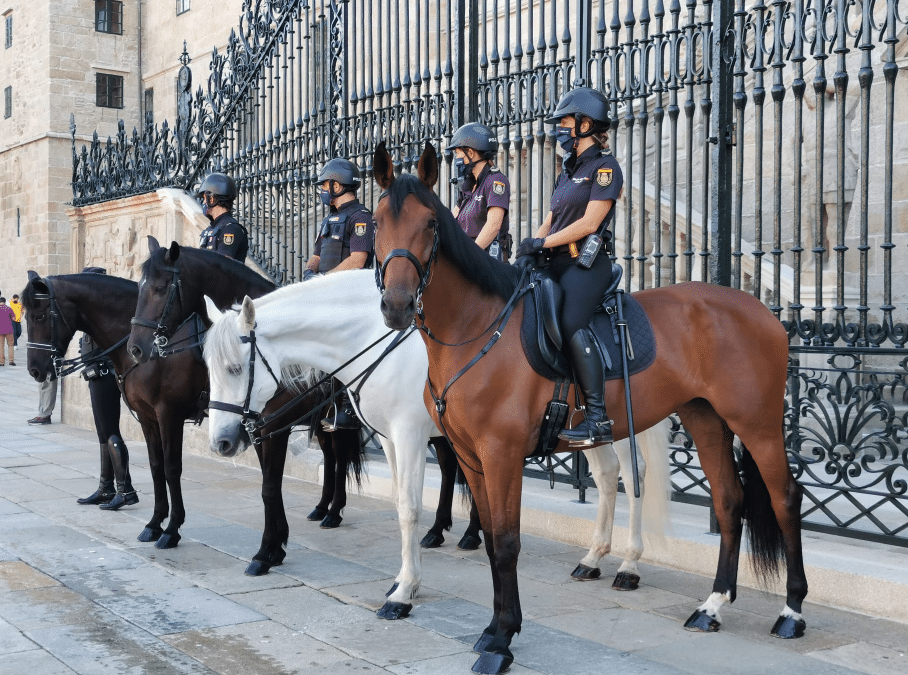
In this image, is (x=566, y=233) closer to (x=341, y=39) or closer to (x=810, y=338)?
(x=810, y=338)

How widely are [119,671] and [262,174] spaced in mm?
7441

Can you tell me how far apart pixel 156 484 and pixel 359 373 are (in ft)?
7.26

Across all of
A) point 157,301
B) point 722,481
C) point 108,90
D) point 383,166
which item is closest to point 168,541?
point 157,301

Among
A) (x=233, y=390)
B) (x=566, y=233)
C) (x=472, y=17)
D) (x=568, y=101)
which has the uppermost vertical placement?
(x=472, y=17)

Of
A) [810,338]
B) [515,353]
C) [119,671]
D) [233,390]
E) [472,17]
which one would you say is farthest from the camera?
[472,17]

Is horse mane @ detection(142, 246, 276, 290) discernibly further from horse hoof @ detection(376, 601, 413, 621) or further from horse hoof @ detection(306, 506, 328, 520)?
horse hoof @ detection(376, 601, 413, 621)

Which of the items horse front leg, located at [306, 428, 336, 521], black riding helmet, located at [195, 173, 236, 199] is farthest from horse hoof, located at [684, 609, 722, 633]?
black riding helmet, located at [195, 173, 236, 199]

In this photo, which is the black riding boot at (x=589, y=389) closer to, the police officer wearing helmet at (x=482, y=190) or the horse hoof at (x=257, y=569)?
the police officer wearing helmet at (x=482, y=190)

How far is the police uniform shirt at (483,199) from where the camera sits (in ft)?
19.6

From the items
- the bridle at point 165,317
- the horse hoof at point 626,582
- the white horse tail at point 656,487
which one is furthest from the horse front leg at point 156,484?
the white horse tail at point 656,487

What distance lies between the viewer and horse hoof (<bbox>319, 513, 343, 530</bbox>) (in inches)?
282

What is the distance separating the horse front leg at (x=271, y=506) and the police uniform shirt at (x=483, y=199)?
1790mm

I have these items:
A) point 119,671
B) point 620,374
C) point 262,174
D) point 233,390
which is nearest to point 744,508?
point 620,374

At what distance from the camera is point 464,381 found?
14.3 ft
